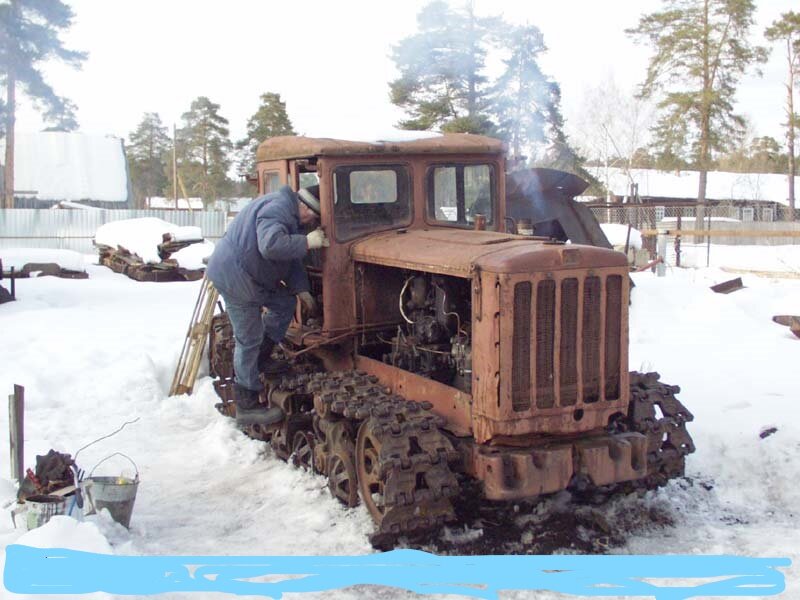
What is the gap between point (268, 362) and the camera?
7008mm

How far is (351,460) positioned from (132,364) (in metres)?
4.39

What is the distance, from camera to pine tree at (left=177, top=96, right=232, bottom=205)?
145 feet

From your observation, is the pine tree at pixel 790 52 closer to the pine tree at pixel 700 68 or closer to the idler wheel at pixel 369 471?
the pine tree at pixel 700 68

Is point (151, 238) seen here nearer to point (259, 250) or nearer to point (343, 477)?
point (259, 250)

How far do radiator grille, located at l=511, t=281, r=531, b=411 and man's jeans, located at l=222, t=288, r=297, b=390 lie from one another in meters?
2.32

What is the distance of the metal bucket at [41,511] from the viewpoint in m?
4.59

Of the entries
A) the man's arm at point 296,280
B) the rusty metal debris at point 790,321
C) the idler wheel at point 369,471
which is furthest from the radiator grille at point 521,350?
the rusty metal debris at point 790,321

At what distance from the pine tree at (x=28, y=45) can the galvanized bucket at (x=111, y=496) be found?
26938 millimetres

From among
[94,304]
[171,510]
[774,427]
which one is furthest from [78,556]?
[94,304]

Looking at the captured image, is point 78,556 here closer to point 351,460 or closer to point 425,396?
point 351,460

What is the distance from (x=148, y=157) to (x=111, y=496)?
2122 inches

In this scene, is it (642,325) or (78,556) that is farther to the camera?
(642,325)

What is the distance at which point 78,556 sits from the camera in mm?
4023

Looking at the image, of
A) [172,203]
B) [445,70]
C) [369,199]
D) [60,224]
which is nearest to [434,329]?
[369,199]
